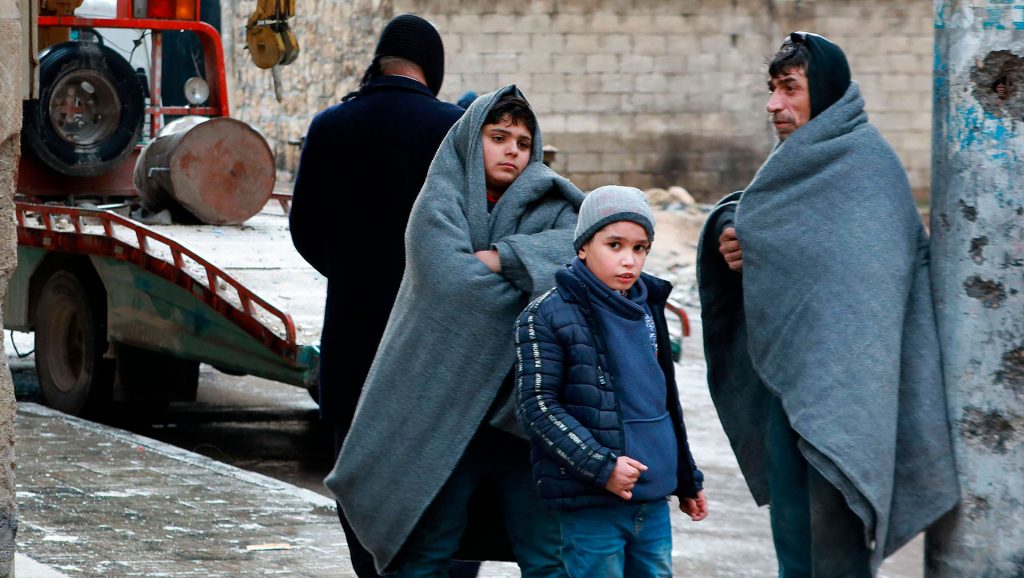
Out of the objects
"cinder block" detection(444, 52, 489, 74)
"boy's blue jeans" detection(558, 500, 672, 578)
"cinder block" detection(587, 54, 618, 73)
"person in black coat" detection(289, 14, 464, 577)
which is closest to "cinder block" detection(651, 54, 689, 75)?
"cinder block" detection(587, 54, 618, 73)

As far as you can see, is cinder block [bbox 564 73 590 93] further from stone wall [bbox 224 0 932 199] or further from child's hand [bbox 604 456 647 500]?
child's hand [bbox 604 456 647 500]

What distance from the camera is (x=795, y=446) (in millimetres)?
3816

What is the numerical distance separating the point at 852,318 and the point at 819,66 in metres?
0.60

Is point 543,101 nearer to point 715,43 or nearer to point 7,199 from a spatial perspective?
point 715,43

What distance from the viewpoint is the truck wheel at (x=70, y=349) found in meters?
9.00

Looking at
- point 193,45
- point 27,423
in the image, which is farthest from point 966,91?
point 193,45

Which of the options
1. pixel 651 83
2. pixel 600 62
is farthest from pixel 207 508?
pixel 651 83

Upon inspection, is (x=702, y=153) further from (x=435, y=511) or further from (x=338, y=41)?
(x=435, y=511)

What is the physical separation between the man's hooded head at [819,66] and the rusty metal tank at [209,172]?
5.77 meters

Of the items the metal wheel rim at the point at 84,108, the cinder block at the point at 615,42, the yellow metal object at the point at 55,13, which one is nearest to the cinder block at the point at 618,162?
the cinder block at the point at 615,42

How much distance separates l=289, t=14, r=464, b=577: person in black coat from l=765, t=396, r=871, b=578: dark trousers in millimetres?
1146

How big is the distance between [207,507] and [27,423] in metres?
2.20

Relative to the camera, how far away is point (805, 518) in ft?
12.6

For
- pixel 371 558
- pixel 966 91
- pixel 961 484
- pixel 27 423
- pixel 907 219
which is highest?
pixel 966 91
